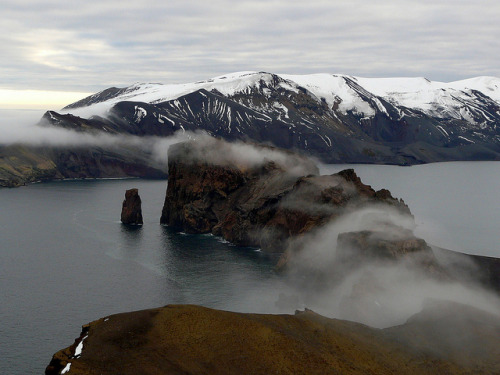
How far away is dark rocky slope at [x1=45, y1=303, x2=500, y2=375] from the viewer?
160 feet

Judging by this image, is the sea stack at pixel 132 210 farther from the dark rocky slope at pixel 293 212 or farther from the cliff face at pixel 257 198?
the dark rocky slope at pixel 293 212

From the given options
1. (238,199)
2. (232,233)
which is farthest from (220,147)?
(232,233)

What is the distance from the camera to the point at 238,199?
157 metres

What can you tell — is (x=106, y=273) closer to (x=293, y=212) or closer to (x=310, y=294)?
(x=310, y=294)

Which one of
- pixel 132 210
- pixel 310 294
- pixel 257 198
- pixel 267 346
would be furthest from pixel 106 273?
pixel 267 346

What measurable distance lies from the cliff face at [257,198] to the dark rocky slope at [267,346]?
2384 inches

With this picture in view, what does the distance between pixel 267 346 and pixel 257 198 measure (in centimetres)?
9681

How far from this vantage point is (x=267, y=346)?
173 feet

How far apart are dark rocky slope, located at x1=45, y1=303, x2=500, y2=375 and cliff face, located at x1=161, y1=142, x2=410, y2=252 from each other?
60.6 meters

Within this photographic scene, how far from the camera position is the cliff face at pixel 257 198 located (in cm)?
12950

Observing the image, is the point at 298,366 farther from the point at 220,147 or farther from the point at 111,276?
the point at 220,147

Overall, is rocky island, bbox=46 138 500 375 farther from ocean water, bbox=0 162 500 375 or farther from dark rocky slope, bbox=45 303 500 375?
ocean water, bbox=0 162 500 375

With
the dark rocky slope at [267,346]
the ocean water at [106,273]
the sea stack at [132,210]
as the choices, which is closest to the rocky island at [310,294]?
the dark rocky slope at [267,346]

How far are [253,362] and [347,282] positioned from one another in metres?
47.9
